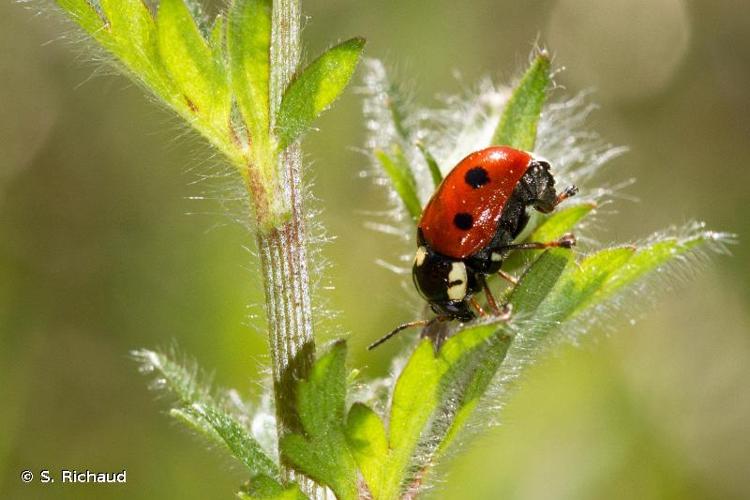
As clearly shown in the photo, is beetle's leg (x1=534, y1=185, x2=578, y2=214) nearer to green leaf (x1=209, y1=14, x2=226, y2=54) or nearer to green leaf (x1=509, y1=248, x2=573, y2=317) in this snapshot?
green leaf (x1=509, y1=248, x2=573, y2=317)

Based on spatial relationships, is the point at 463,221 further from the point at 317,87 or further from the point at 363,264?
the point at 363,264

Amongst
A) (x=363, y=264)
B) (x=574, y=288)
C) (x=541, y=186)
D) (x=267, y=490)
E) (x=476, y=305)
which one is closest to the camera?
(x=267, y=490)

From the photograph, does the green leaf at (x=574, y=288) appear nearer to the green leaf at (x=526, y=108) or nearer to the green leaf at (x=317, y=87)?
the green leaf at (x=526, y=108)

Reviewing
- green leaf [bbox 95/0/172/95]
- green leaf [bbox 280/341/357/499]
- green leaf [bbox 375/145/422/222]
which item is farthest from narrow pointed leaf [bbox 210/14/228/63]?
green leaf [bbox 280/341/357/499]

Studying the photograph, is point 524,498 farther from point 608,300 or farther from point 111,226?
point 111,226

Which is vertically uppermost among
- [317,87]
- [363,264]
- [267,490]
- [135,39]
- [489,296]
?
[363,264]

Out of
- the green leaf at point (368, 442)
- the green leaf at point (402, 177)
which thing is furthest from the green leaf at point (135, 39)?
the green leaf at point (368, 442)

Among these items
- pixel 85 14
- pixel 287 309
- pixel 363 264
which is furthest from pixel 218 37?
pixel 363 264
